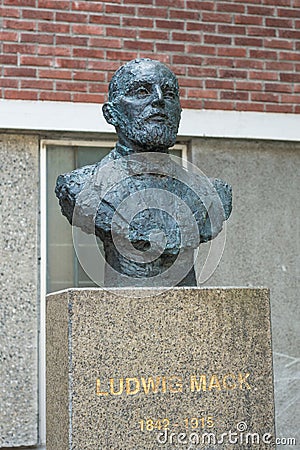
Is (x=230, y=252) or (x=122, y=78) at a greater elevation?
(x=122, y=78)

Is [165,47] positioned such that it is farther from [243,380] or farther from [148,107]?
[243,380]

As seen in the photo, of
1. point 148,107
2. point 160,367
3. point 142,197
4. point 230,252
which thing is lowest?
point 230,252

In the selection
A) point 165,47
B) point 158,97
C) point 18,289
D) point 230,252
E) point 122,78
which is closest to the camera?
point 158,97

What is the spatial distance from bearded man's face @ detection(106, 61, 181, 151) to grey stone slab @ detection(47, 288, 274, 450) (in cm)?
84

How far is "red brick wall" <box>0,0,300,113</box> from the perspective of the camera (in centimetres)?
635

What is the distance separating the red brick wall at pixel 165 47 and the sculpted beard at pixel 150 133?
2.08 meters

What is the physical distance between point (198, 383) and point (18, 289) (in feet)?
7.78

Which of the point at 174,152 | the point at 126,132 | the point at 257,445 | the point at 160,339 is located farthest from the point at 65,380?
the point at 174,152

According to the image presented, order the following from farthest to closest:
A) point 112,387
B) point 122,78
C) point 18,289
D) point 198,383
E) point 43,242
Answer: point 43,242 < point 18,289 < point 122,78 < point 198,383 < point 112,387

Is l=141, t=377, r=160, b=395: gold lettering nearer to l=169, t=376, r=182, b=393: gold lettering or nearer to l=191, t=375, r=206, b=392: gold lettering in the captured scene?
l=169, t=376, r=182, b=393: gold lettering

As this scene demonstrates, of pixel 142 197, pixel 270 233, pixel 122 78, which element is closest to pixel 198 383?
pixel 142 197

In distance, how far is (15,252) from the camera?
20.0ft

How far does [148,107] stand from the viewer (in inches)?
171

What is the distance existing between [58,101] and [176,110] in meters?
2.06
